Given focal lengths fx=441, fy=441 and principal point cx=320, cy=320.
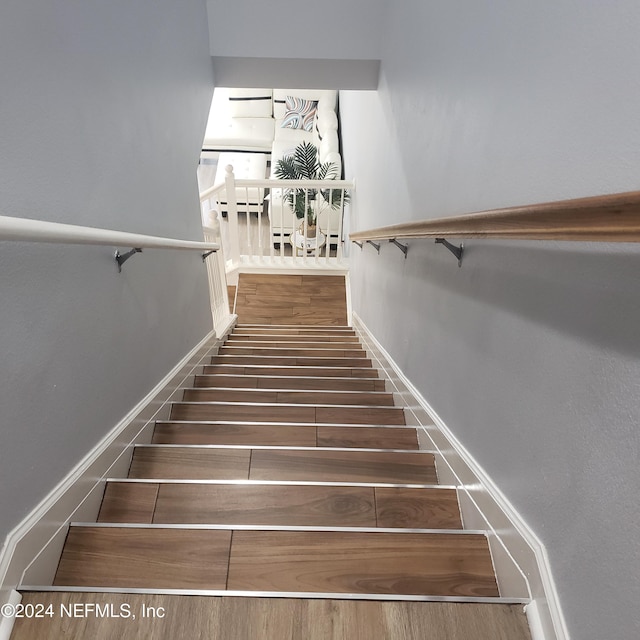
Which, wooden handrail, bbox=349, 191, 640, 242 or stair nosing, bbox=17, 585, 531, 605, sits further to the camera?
stair nosing, bbox=17, 585, 531, 605

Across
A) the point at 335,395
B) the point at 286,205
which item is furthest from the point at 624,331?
the point at 286,205

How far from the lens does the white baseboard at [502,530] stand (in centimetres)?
94

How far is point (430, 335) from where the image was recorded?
1.82 m

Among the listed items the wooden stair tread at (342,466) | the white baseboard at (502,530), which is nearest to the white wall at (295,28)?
the white baseboard at (502,530)

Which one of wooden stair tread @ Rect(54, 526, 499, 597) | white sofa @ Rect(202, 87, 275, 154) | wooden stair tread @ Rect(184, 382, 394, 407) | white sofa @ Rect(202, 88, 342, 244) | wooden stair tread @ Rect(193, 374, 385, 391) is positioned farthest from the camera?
white sofa @ Rect(202, 87, 275, 154)

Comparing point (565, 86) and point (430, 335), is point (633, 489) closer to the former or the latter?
point (565, 86)

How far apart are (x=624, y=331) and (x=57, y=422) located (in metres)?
1.31

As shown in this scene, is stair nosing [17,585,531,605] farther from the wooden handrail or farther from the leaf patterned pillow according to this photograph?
the leaf patterned pillow

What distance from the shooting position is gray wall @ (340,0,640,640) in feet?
2.53

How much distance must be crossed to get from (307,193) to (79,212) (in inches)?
160

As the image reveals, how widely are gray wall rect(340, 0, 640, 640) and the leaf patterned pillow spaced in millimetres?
6237

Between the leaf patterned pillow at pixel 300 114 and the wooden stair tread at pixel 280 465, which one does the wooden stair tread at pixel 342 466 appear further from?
the leaf patterned pillow at pixel 300 114

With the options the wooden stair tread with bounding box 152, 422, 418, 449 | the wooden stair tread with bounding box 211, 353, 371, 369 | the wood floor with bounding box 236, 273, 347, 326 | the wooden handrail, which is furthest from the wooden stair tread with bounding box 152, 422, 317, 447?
the wood floor with bounding box 236, 273, 347, 326

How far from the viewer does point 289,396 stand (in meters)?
2.21
